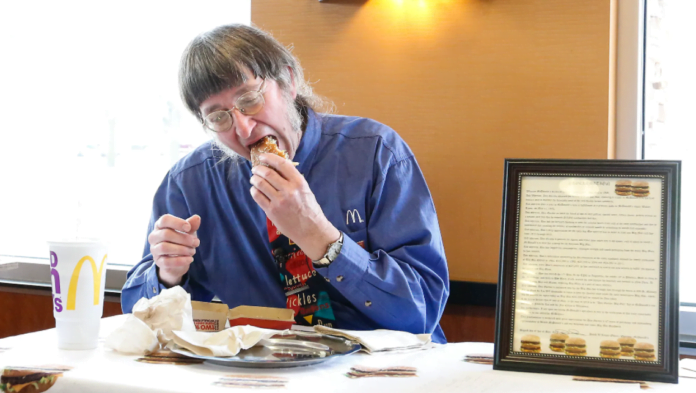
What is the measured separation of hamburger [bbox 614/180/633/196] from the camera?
98 centimetres

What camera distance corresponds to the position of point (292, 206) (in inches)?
49.2

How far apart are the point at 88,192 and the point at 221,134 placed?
5.30ft

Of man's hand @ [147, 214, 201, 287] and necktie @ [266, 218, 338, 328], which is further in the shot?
necktie @ [266, 218, 338, 328]

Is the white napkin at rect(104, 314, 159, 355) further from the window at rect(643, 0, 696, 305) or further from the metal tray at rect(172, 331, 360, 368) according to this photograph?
the window at rect(643, 0, 696, 305)

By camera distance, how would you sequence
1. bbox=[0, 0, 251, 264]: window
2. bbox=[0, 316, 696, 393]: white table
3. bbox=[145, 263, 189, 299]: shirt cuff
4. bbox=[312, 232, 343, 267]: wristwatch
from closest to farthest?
bbox=[0, 316, 696, 393]: white table < bbox=[312, 232, 343, 267]: wristwatch < bbox=[145, 263, 189, 299]: shirt cuff < bbox=[0, 0, 251, 264]: window

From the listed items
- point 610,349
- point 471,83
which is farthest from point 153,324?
point 471,83

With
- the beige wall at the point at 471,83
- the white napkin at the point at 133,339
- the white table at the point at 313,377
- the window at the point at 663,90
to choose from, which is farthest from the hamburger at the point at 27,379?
the window at the point at 663,90

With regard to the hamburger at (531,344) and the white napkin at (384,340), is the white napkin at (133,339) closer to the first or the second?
the white napkin at (384,340)

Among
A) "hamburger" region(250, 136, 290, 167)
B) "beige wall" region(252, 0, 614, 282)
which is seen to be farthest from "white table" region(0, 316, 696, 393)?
"beige wall" region(252, 0, 614, 282)

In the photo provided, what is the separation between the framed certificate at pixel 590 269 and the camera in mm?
925

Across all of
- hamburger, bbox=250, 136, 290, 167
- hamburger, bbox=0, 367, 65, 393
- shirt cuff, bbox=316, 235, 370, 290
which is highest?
hamburger, bbox=250, 136, 290, 167

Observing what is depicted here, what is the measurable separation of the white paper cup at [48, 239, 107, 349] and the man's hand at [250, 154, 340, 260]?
340mm

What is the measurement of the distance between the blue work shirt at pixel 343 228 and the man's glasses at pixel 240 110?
17cm

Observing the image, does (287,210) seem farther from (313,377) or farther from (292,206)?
(313,377)
